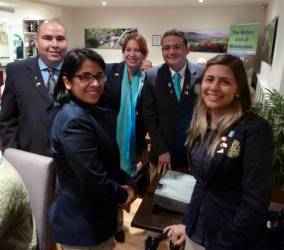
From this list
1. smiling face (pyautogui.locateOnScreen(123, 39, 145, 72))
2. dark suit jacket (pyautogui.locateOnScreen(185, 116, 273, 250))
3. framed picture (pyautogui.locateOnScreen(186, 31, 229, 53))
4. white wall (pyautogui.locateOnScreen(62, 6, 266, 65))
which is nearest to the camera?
dark suit jacket (pyautogui.locateOnScreen(185, 116, 273, 250))

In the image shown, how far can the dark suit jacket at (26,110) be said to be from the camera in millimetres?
1776

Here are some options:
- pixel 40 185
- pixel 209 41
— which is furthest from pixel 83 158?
pixel 209 41

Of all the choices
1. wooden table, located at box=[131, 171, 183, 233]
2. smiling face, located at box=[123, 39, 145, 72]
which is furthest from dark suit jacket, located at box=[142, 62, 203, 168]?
wooden table, located at box=[131, 171, 183, 233]

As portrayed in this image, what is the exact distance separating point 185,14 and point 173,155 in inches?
282

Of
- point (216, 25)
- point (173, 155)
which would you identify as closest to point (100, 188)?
point (173, 155)

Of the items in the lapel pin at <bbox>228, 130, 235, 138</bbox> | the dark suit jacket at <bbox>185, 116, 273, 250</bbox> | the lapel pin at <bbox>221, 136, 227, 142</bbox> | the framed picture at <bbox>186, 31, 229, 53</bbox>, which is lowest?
the dark suit jacket at <bbox>185, 116, 273, 250</bbox>

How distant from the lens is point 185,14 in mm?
8180

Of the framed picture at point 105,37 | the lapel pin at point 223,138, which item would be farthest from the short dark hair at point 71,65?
the framed picture at point 105,37

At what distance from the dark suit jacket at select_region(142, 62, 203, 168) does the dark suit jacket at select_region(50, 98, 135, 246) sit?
788 millimetres

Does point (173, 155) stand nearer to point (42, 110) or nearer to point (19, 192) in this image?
point (42, 110)

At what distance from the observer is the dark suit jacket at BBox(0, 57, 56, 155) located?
1776 millimetres

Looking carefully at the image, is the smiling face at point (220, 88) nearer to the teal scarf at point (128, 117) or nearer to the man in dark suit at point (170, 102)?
the man in dark suit at point (170, 102)

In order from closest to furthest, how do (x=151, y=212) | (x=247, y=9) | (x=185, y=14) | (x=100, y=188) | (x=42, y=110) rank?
(x=100, y=188) → (x=151, y=212) → (x=42, y=110) → (x=247, y=9) → (x=185, y=14)

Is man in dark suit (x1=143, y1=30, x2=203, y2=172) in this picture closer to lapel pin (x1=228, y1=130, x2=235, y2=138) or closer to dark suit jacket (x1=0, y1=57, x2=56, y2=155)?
dark suit jacket (x1=0, y1=57, x2=56, y2=155)
